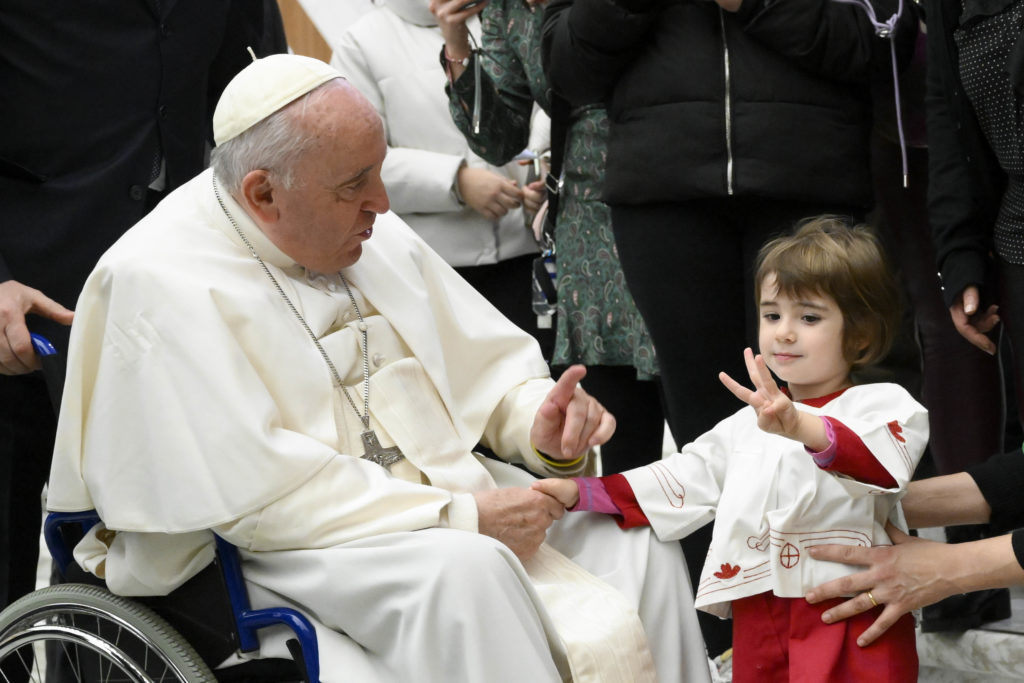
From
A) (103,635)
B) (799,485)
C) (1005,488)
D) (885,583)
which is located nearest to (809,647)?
(885,583)

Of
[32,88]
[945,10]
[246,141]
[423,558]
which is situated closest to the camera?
[423,558]

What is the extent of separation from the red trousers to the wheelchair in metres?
0.86

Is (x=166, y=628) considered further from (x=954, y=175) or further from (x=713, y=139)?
(x=954, y=175)

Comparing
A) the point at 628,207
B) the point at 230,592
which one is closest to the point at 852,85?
the point at 628,207

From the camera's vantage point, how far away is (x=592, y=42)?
3102mm

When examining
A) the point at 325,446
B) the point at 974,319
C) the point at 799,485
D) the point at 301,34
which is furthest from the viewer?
the point at 301,34

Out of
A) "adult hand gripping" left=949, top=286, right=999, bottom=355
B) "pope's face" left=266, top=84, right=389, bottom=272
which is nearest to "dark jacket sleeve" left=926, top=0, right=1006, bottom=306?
"adult hand gripping" left=949, top=286, right=999, bottom=355

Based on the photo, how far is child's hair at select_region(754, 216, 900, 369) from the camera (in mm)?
2629

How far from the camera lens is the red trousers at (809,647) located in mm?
2479

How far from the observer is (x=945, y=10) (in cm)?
287

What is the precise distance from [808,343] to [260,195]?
1075 mm

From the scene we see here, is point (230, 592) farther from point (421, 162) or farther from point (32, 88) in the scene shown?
point (421, 162)

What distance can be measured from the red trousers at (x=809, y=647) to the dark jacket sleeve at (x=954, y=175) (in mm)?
817

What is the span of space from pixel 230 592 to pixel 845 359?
1.24 meters
